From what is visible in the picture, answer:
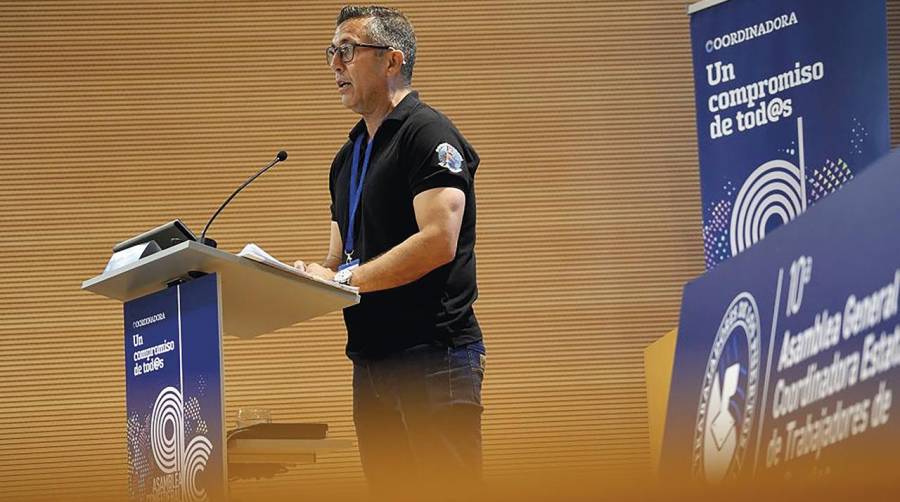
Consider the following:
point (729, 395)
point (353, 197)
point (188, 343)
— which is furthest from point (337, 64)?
point (729, 395)

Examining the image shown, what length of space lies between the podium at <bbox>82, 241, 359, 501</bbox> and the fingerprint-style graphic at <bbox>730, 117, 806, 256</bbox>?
174 centimetres

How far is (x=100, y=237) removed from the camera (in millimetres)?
5051

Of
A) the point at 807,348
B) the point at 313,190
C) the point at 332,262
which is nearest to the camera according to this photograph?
the point at 807,348

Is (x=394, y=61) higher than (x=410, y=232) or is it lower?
higher

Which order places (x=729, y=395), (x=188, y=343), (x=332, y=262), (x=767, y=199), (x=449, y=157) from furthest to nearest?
(x=767, y=199), (x=332, y=262), (x=449, y=157), (x=188, y=343), (x=729, y=395)

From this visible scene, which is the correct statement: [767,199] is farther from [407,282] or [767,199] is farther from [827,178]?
[407,282]

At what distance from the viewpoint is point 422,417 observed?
2.58 m

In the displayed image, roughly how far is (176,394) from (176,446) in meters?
0.10

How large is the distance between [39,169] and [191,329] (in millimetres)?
2980

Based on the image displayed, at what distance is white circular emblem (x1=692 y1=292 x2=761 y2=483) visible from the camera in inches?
74.6

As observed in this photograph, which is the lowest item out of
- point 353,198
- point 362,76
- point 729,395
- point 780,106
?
point 729,395

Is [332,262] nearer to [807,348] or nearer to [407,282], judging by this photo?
[407,282]

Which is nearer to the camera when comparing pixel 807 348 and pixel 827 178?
pixel 807 348

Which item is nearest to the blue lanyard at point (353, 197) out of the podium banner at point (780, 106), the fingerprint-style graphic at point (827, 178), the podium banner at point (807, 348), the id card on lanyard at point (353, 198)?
the id card on lanyard at point (353, 198)
